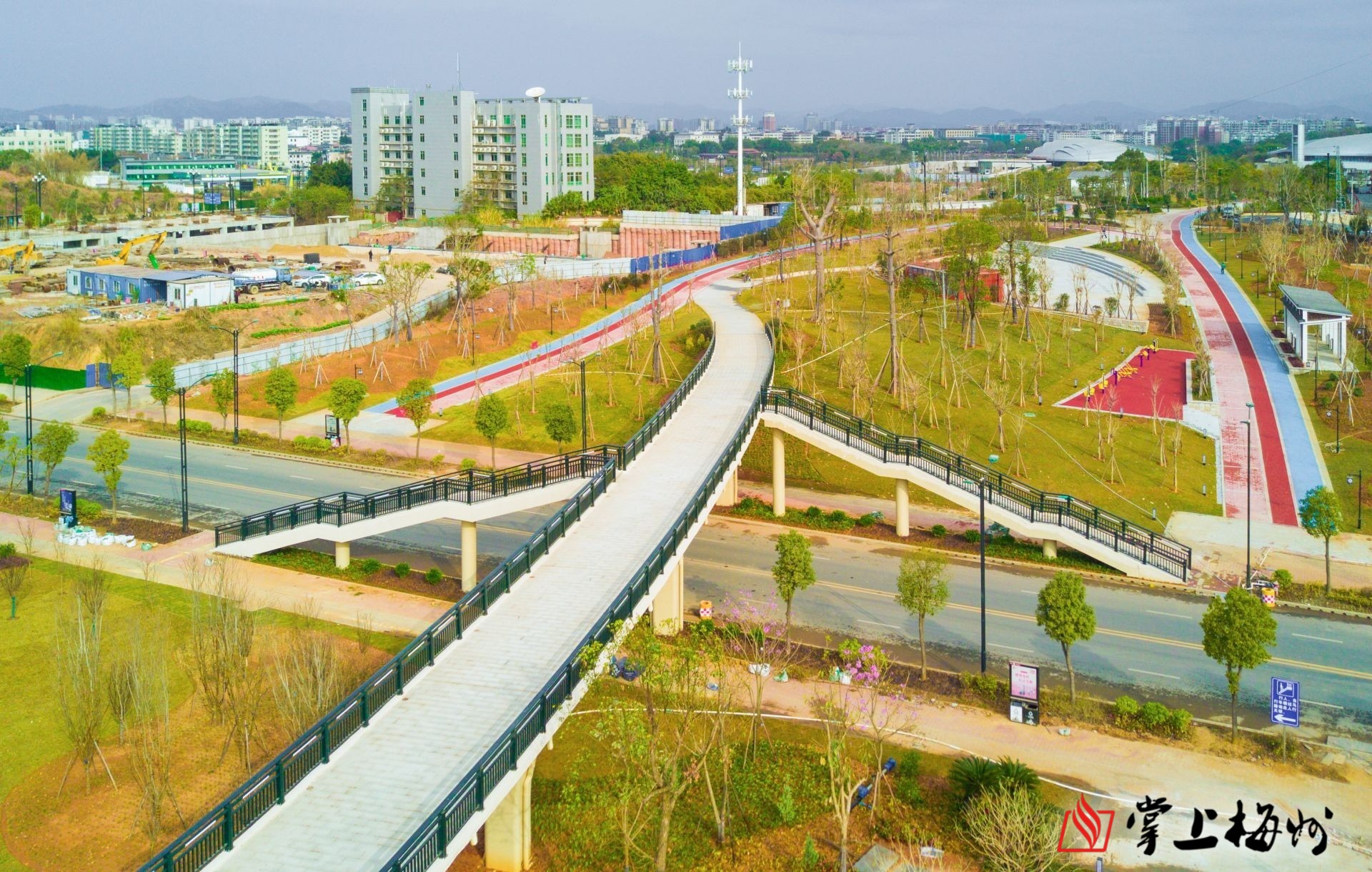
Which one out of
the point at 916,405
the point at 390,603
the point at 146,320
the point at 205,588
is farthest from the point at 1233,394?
the point at 146,320

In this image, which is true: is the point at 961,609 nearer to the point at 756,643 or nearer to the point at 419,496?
the point at 756,643

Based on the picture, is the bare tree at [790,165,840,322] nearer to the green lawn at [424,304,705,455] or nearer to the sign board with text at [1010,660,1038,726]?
the green lawn at [424,304,705,455]

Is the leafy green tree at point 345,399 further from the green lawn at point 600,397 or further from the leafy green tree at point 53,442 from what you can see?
the leafy green tree at point 53,442

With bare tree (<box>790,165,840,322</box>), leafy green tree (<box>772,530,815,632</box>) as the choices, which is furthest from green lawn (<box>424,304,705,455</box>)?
leafy green tree (<box>772,530,815,632</box>)

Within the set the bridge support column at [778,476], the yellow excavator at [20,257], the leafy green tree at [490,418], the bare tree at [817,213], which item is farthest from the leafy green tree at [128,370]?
the yellow excavator at [20,257]

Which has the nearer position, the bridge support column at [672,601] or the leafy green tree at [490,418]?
the bridge support column at [672,601]

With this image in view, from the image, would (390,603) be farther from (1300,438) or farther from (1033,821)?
(1300,438)
